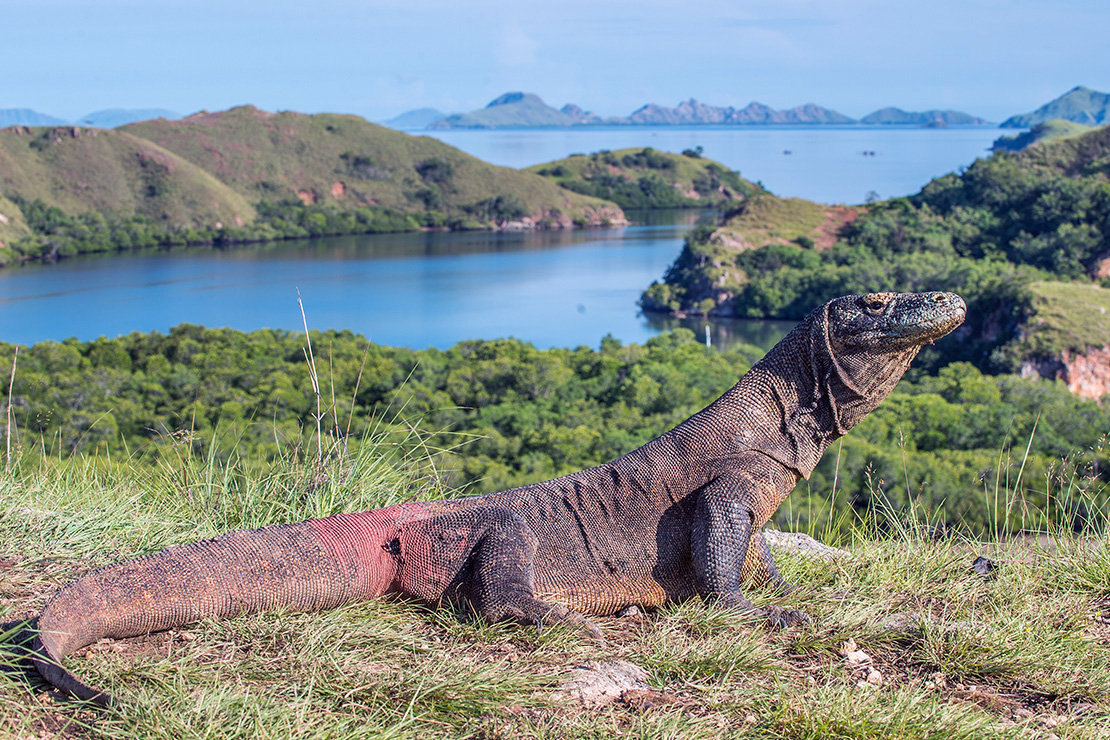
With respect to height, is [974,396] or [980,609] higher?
[980,609]

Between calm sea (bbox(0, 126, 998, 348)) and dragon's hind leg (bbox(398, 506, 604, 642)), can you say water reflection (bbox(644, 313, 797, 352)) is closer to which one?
calm sea (bbox(0, 126, 998, 348))

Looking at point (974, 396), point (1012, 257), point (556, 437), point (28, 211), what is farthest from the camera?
point (28, 211)

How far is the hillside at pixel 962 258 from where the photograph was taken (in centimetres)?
4300

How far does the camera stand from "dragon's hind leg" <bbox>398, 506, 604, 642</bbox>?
3248mm

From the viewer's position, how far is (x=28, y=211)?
8794cm

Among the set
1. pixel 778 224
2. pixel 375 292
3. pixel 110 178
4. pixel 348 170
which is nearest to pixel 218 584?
pixel 375 292

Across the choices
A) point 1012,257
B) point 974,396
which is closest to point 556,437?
point 974,396

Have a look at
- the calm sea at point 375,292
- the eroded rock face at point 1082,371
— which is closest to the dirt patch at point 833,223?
the calm sea at point 375,292

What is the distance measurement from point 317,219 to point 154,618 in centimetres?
10697

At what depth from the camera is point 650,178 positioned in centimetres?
14062

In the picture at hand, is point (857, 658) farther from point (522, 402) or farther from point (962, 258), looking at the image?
point (962, 258)

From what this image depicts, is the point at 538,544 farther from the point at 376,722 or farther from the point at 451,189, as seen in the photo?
the point at 451,189

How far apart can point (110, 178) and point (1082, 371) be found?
92.6m

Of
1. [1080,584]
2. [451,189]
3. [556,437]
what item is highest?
[451,189]
